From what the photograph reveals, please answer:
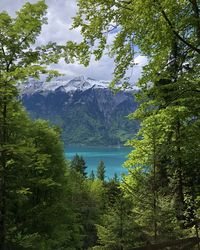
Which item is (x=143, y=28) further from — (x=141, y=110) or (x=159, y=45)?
(x=141, y=110)

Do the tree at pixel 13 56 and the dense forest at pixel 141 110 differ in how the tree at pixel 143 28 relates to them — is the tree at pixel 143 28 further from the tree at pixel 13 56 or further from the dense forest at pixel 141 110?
the tree at pixel 13 56

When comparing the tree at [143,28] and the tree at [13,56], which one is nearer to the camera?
the tree at [143,28]

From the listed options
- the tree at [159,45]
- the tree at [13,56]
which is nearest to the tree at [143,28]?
the tree at [159,45]

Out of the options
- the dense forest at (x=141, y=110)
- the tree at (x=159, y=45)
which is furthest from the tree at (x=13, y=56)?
Answer: the tree at (x=159, y=45)

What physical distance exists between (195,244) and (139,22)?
17.6 ft

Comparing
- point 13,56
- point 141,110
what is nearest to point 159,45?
point 141,110

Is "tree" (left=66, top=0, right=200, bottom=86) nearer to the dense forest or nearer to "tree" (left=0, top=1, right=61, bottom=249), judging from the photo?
the dense forest

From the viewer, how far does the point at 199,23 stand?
7832 mm

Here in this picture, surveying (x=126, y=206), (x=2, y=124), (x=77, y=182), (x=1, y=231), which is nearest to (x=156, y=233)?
(x=126, y=206)

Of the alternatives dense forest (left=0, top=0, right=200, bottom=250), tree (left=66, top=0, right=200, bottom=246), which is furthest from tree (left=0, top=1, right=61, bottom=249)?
tree (left=66, top=0, right=200, bottom=246)

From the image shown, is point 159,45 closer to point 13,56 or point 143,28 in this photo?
point 143,28

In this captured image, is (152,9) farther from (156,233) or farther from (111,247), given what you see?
(111,247)

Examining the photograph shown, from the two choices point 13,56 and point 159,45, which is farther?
point 13,56

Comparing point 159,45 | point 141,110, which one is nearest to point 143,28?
point 159,45
